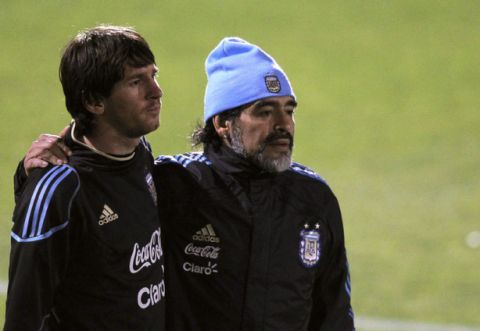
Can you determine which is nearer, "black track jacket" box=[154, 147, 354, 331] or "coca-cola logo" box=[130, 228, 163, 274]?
"coca-cola logo" box=[130, 228, 163, 274]

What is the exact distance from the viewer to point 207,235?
409 cm

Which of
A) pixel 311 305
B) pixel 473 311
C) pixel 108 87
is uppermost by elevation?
pixel 108 87

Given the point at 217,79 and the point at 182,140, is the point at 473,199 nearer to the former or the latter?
the point at 182,140

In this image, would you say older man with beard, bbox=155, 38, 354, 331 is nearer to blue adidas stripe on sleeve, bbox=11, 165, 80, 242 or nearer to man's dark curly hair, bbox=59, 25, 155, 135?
man's dark curly hair, bbox=59, 25, 155, 135

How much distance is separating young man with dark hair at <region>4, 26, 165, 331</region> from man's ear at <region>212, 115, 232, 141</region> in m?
0.40

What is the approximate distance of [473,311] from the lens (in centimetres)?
748

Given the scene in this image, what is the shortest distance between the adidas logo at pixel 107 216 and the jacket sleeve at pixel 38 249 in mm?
145

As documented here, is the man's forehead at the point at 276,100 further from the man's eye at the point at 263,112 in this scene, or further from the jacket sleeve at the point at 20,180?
the jacket sleeve at the point at 20,180

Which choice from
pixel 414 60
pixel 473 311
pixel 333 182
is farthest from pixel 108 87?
pixel 414 60

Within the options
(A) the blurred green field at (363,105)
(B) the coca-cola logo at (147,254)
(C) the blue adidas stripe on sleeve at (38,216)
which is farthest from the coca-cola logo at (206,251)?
(A) the blurred green field at (363,105)

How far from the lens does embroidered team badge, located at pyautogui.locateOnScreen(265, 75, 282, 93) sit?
4.15 meters

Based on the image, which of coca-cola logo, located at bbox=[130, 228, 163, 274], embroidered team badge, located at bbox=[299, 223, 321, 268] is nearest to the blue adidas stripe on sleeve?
coca-cola logo, located at bbox=[130, 228, 163, 274]

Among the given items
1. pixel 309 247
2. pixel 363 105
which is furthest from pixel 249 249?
pixel 363 105

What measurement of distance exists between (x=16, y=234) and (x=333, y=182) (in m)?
5.85
